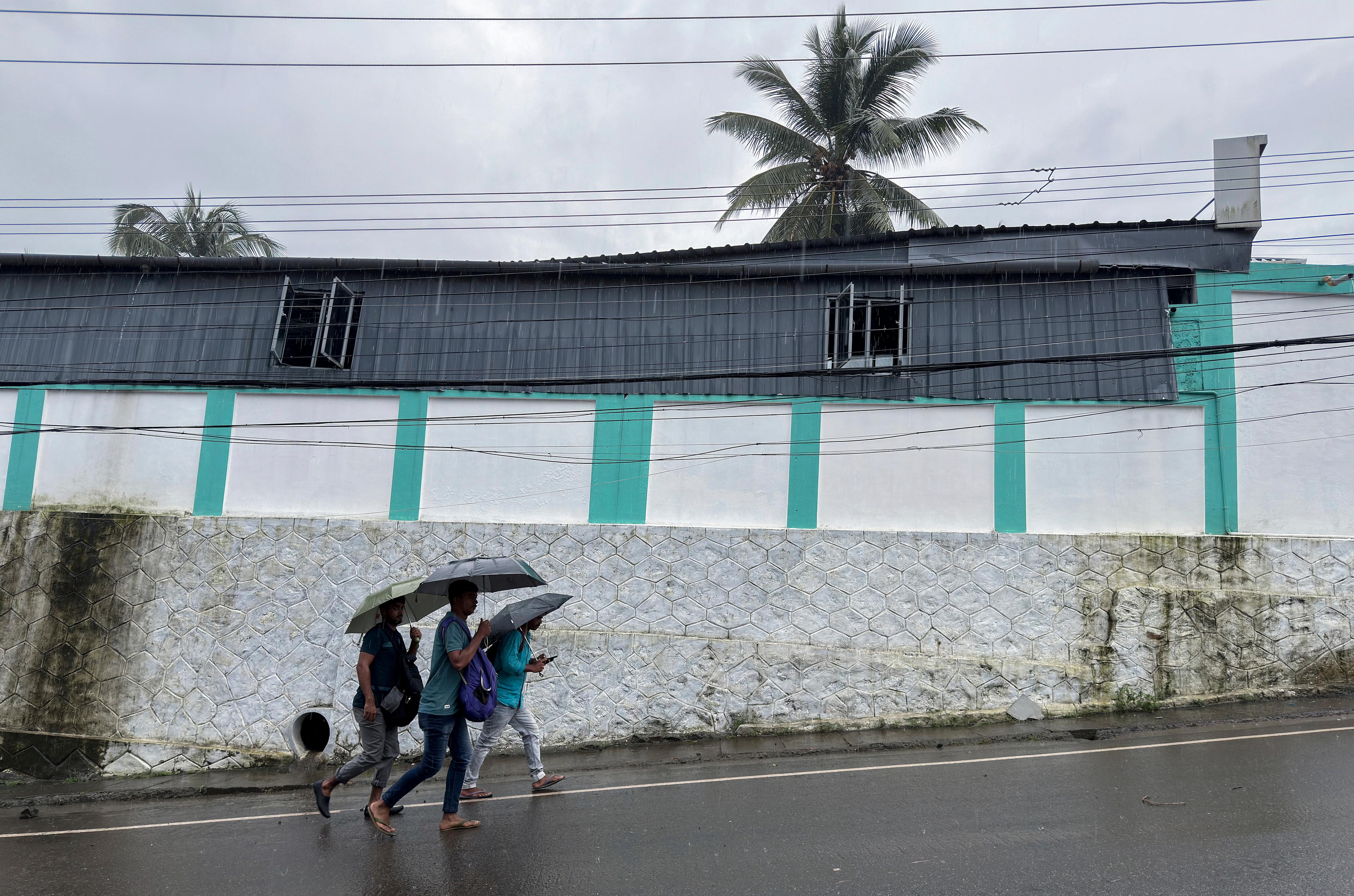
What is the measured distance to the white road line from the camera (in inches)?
278

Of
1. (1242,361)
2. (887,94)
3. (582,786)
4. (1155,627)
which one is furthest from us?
(887,94)

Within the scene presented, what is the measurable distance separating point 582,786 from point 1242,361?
31.3 feet

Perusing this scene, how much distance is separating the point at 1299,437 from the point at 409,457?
1135 centimetres

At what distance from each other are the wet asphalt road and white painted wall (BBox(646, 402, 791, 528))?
397 cm

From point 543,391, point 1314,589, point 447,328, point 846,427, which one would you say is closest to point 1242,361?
point 1314,589

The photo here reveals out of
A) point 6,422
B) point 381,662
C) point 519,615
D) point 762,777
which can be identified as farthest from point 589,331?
point 6,422

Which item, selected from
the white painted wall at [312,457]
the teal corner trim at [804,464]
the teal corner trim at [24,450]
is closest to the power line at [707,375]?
the white painted wall at [312,457]

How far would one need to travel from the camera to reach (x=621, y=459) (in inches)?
454

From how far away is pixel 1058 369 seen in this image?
1138 cm

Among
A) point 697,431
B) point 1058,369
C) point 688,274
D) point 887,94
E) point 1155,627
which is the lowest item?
point 1155,627

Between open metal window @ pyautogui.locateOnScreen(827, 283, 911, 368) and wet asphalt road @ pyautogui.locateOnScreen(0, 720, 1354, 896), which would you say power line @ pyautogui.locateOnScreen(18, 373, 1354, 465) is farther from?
wet asphalt road @ pyautogui.locateOnScreen(0, 720, 1354, 896)

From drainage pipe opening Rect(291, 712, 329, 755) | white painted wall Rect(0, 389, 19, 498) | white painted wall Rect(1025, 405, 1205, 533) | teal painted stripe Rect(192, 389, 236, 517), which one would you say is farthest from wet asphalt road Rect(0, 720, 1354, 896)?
white painted wall Rect(0, 389, 19, 498)

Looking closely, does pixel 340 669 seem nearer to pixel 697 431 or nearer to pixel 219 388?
pixel 219 388

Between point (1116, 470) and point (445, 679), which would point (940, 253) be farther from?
point (445, 679)
